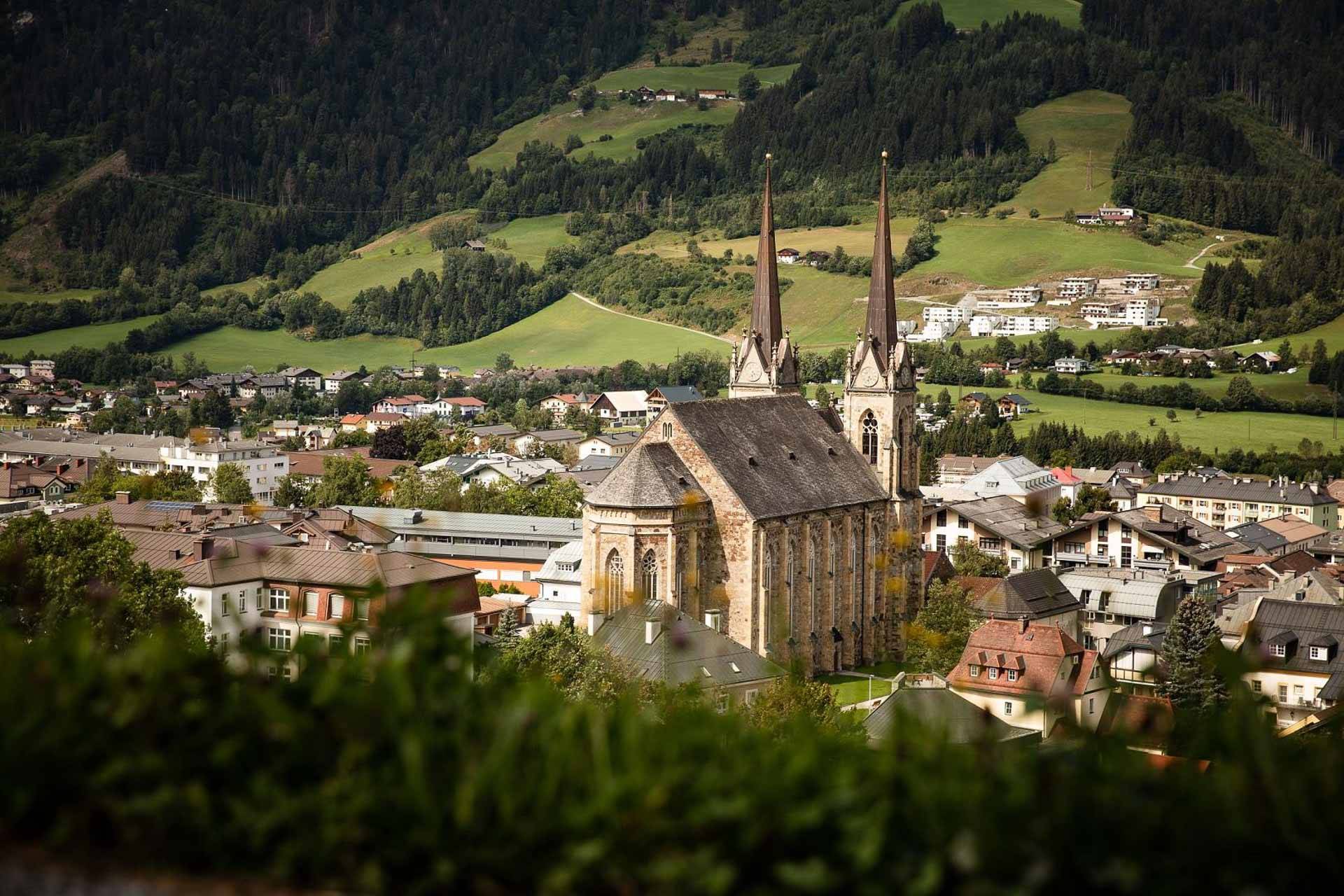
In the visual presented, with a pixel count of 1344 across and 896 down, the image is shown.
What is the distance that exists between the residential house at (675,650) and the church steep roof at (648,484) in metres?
3.46

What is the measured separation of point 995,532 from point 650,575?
3689 cm

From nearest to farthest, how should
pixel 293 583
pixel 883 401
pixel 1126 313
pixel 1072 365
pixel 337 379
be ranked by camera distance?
pixel 293 583
pixel 883 401
pixel 1072 365
pixel 1126 313
pixel 337 379

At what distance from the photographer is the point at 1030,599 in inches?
2574

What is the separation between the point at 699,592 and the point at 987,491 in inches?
2190

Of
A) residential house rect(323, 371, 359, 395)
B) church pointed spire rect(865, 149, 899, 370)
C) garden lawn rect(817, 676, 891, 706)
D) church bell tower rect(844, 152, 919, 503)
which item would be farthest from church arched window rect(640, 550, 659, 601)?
residential house rect(323, 371, 359, 395)

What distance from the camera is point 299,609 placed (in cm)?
4459

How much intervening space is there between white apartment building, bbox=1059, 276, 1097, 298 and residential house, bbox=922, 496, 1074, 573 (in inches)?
3801

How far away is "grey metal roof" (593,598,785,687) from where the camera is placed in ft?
146

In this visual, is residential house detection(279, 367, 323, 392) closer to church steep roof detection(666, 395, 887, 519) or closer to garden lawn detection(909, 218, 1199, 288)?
garden lawn detection(909, 218, 1199, 288)

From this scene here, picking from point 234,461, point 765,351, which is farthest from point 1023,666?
point 234,461

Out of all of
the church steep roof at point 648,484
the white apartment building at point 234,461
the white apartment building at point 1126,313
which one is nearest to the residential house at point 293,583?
the church steep roof at point 648,484

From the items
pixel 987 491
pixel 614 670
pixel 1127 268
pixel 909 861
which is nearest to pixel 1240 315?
pixel 1127 268

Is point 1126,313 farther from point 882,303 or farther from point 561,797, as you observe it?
point 561,797

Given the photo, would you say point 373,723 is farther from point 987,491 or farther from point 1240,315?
point 1240,315
